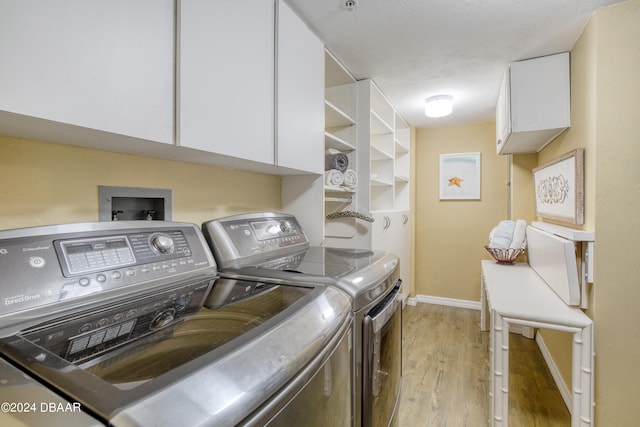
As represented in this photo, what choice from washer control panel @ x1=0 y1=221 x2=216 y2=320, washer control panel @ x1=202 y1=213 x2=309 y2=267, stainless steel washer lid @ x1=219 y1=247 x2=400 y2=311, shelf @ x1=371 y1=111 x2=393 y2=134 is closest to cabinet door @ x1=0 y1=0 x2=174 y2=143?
washer control panel @ x1=0 y1=221 x2=216 y2=320

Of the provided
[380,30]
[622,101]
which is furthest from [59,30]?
[622,101]

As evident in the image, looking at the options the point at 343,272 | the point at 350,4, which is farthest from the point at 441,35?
the point at 343,272

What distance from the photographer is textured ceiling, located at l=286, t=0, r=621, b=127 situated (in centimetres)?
149

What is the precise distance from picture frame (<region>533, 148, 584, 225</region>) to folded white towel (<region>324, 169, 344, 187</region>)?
135 cm

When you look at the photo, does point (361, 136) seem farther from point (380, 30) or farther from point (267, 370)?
point (267, 370)

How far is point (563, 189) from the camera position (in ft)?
6.18

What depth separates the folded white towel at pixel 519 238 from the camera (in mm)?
2551

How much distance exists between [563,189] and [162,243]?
2.24 m

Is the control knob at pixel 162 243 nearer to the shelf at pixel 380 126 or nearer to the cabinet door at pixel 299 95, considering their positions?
the cabinet door at pixel 299 95

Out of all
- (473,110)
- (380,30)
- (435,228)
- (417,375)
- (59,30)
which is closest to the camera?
(59,30)

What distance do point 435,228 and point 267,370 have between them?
3.76m

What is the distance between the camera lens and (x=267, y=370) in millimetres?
483

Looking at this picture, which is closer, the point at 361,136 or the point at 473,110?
the point at 361,136

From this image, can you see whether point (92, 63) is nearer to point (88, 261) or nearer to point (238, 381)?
point (88, 261)
